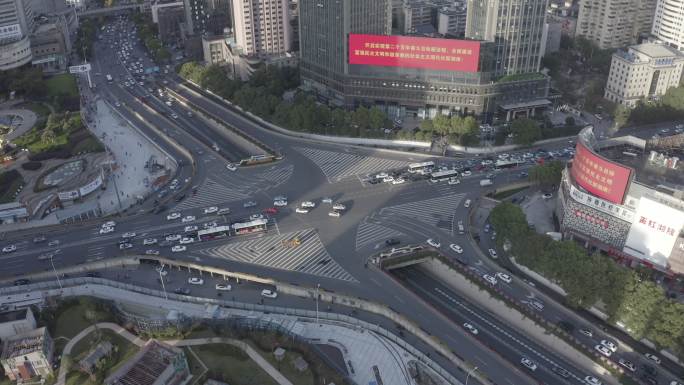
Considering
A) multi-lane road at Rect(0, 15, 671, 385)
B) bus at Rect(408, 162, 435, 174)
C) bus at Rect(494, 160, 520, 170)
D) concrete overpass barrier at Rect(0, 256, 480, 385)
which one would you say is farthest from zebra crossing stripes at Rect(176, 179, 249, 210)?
bus at Rect(494, 160, 520, 170)

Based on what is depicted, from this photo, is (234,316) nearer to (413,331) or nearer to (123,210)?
(413,331)

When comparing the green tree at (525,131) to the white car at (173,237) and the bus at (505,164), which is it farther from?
the white car at (173,237)

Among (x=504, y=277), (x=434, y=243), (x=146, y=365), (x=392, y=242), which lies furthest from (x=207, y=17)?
(x=146, y=365)

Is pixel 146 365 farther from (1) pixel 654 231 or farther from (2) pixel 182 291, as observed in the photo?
(1) pixel 654 231

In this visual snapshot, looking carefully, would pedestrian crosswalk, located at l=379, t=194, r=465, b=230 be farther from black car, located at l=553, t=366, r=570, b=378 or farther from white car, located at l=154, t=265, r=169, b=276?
white car, located at l=154, t=265, r=169, b=276

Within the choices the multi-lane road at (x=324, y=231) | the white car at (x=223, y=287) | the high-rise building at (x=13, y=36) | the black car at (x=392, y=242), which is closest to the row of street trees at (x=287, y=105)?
the multi-lane road at (x=324, y=231)

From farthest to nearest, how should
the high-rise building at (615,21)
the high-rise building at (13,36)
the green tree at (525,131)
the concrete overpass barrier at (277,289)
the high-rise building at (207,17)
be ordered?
the high-rise building at (207,17)
the high-rise building at (615,21)
the high-rise building at (13,36)
the green tree at (525,131)
the concrete overpass barrier at (277,289)
